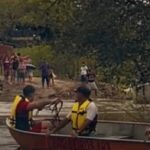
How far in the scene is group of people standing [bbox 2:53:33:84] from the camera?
44.5 metres

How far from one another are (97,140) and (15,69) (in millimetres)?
29660

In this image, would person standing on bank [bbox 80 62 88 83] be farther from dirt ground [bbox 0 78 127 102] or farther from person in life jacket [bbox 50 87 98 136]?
person in life jacket [bbox 50 87 98 136]

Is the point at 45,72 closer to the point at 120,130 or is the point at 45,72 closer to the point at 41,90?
the point at 41,90

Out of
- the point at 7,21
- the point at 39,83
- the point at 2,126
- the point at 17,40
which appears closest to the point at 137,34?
the point at 2,126

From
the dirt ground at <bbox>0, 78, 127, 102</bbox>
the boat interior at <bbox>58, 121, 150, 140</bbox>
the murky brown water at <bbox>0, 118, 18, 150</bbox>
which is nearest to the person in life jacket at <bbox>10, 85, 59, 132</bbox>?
the boat interior at <bbox>58, 121, 150, 140</bbox>

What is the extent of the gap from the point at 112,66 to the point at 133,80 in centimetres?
64

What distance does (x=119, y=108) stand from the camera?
2356cm

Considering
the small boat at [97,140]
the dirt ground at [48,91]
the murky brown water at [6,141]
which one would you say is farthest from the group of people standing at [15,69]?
the small boat at [97,140]

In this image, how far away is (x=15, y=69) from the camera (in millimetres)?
44594

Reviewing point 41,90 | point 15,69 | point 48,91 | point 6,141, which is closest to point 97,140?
point 6,141

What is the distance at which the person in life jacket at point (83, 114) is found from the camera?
15.4m

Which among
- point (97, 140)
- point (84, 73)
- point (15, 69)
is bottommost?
point (97, 140)

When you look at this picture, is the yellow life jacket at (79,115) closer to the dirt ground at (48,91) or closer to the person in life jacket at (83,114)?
the person in life jacket at (83,114)

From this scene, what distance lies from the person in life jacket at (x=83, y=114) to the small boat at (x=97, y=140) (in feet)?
0.77
